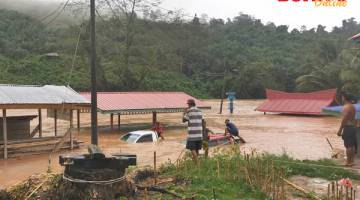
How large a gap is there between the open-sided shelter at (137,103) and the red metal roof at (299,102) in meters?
12.6

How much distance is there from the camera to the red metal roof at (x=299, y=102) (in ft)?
117

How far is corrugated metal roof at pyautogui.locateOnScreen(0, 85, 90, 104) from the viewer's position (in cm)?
1457

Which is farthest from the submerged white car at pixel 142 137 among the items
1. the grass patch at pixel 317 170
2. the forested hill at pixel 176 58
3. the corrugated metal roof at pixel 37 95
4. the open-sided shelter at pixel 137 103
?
the forested hill at pixel 176 58

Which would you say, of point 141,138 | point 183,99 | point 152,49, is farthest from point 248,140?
point 152,49

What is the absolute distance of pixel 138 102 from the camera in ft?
82.0

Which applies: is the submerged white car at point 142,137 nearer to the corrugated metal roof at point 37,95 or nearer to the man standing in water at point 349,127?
the corrugated metal roof at point 37,95

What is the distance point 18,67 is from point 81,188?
48998mm

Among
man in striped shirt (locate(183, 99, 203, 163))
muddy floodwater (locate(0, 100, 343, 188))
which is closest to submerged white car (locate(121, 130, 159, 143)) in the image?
muddy floodwater (locate(0, 100, 343, 188))

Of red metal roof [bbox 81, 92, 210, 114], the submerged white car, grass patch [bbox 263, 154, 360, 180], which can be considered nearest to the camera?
grass patch [bbox 263, 154, 360, 180]

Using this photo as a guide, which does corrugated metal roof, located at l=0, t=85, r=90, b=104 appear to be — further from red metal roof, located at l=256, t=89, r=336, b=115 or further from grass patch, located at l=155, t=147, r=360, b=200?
red metal roof, located at l=256, t=89, r=336, b=115

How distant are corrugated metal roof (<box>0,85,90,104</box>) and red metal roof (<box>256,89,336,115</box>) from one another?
76.5 feet

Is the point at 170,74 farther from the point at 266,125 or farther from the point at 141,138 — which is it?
the point at 141,138

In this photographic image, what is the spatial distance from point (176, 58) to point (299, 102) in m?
21.8

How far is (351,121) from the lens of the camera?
10.2 meters
